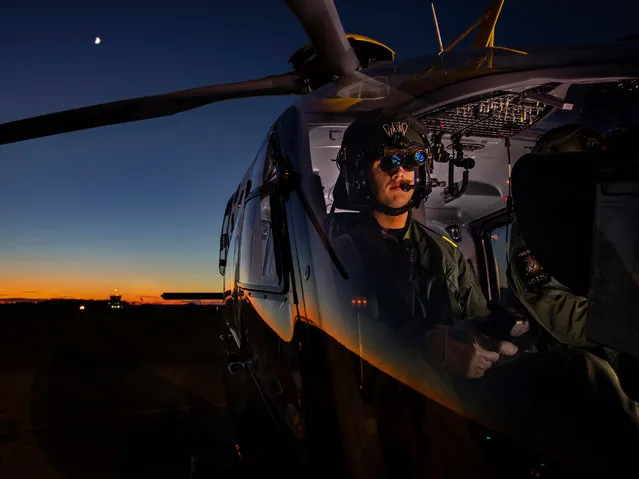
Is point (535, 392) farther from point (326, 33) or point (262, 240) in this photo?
point (326, 33)

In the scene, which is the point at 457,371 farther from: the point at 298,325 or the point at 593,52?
the point at 593,52

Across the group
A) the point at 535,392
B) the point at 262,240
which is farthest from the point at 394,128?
the point at 535,392

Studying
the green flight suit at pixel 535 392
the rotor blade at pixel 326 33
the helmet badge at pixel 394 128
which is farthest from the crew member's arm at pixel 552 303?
the rotor blade at pixel 326 33

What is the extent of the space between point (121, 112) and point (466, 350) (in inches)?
147

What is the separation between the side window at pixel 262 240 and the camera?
263cm

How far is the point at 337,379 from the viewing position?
1.98 m

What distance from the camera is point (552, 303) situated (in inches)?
91.0

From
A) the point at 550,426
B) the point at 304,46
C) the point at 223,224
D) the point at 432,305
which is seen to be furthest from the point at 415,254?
the point at 223,224

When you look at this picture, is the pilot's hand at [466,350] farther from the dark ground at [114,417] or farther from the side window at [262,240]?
the dark ground at [114,417]

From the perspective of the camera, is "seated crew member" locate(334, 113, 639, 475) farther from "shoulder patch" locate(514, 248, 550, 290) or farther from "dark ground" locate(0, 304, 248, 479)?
"dark ground" locate(0, 304, 248, 479)

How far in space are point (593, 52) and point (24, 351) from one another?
15.1 m

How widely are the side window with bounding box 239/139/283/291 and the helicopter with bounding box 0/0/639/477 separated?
0.05ft

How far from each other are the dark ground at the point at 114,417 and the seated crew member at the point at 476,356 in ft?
7.08

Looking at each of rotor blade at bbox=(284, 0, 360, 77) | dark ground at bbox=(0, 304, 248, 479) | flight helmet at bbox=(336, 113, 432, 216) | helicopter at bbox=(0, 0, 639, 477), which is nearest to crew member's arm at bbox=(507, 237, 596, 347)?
helicopter at bbox=(0, 0, 639, 477)
